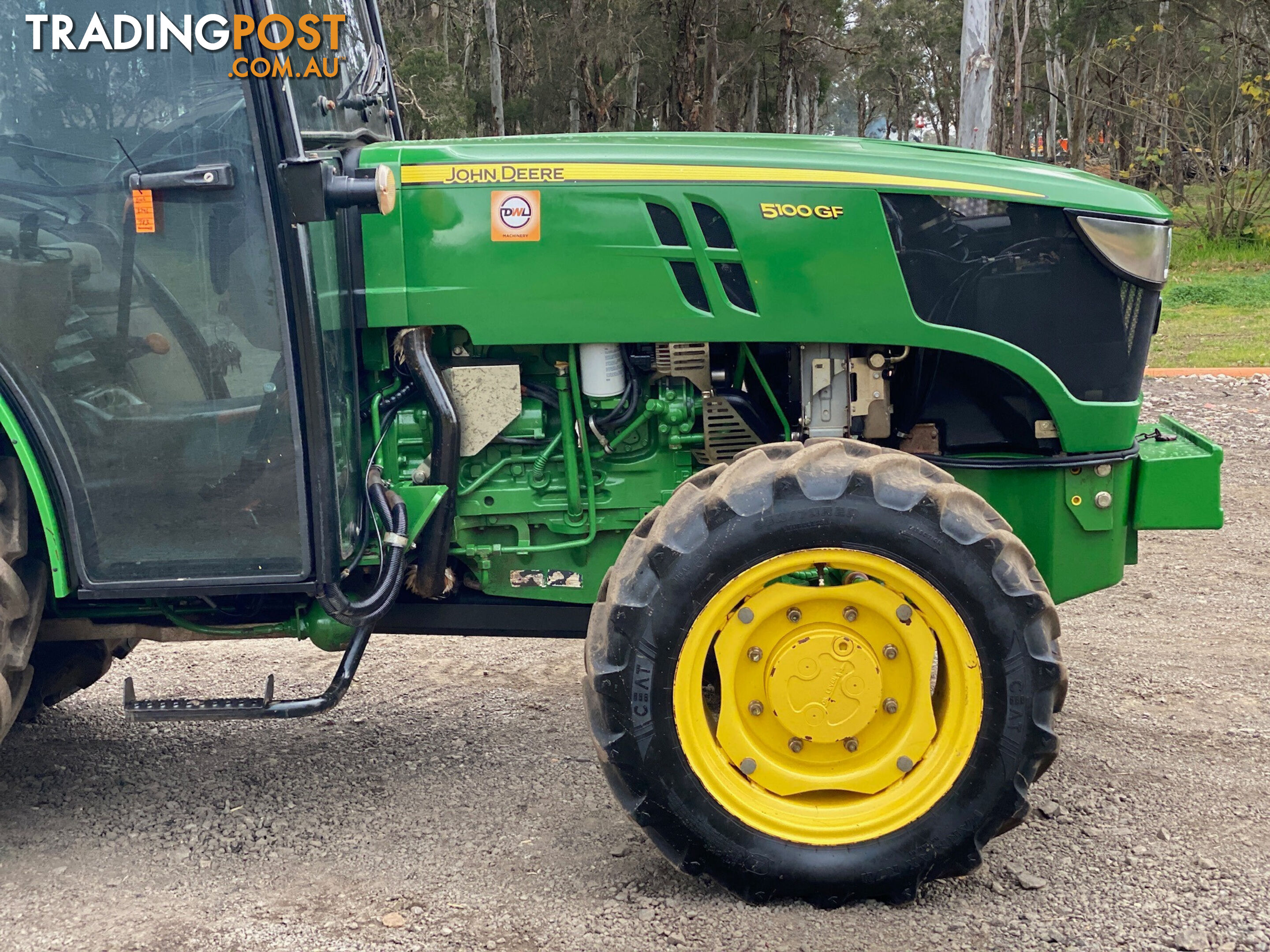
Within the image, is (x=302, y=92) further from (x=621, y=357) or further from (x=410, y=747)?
(x=410, y=747)

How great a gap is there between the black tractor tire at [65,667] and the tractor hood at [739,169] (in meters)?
1.81

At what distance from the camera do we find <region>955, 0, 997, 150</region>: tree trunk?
11578 mm

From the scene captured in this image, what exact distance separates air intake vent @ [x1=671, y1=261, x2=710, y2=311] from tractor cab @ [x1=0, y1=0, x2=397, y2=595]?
34.1 inches

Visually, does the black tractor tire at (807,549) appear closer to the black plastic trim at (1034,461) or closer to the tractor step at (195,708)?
the black plastic trim at (1034,461)

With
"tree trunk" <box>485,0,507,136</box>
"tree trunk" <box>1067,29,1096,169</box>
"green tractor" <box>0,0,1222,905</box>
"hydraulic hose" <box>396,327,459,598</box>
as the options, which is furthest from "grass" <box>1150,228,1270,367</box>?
"tree trunk" <box>485,0,507,136</box>

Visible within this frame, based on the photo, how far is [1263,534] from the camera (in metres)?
6.08

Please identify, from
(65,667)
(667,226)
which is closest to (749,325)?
(667,226)

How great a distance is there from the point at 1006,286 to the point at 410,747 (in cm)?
234

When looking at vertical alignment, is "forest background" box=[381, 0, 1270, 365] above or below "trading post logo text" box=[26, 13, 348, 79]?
above

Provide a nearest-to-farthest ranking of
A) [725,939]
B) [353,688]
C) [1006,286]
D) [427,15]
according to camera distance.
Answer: [725,939]
[1006,286]
[353,688]
[427,15]

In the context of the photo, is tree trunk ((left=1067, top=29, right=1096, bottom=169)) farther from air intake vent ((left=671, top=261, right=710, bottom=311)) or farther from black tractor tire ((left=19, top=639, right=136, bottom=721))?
black tractor tire ((left=19, top=639, right=136, bottom=721))

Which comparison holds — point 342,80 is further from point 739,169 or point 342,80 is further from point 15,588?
point 15,588

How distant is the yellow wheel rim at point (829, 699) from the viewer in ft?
9.71

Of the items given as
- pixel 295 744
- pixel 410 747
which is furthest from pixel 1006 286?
pixel 295 744
